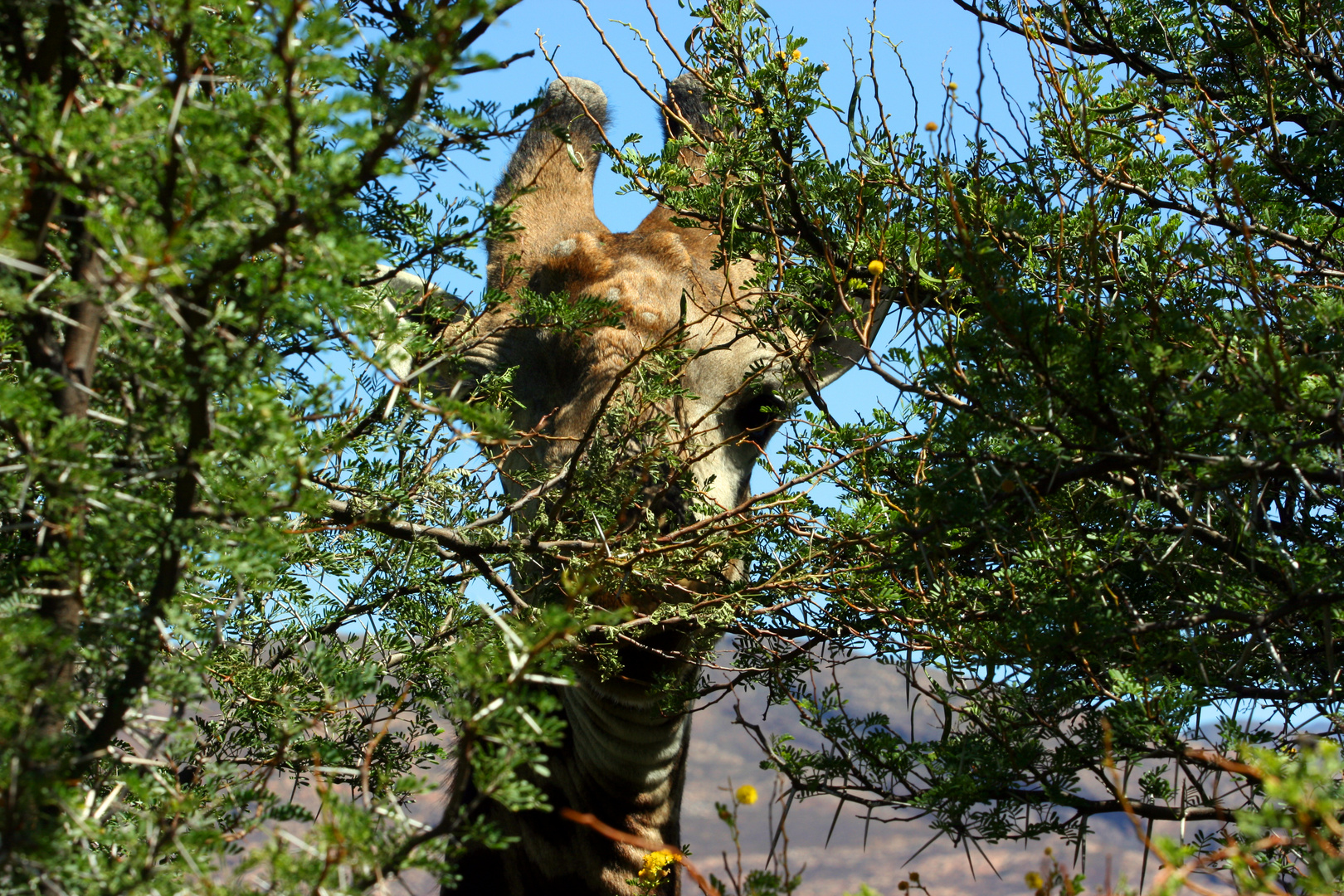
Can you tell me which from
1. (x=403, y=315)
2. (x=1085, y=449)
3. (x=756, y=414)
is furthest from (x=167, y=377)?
(x=756, y=414)

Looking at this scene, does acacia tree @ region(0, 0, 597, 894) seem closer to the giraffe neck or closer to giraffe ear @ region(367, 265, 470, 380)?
giraffe ear @ region(367, 265, 470, 380)

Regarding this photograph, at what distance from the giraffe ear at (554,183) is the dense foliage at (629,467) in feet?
4.13

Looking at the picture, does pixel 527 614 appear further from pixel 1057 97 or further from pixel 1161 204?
pixel 1161 204

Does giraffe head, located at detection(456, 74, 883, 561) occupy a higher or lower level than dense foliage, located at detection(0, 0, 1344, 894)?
higher

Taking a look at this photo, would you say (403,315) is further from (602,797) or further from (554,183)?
(554,183)

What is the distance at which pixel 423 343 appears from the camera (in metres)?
2.01

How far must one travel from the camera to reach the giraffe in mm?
3689

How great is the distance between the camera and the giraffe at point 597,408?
12.1 feet

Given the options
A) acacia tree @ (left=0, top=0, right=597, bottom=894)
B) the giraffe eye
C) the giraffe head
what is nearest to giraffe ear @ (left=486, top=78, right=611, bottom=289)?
the giraffe head

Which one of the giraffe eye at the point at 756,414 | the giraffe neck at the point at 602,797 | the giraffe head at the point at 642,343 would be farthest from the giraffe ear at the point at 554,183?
the giraffe neck at the point at 602,797

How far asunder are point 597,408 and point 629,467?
0.42 meters

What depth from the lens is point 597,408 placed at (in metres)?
3.47

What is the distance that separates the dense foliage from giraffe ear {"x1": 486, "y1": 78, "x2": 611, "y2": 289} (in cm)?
126

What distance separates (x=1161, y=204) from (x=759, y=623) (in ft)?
6.41
